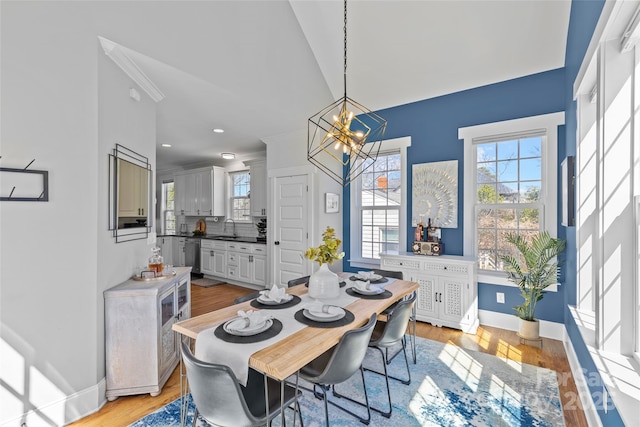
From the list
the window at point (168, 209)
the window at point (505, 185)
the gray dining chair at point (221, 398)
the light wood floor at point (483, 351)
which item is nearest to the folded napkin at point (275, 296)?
the gray dining chair at point (221, 398)

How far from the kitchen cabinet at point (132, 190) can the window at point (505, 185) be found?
12.1 ft

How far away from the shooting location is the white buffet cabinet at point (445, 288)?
135 inches

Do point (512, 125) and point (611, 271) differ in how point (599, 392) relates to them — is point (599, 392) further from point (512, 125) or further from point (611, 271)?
point (512, 125)

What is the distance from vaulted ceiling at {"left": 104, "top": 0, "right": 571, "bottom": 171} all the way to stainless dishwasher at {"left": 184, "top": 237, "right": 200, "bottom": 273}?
273 cm

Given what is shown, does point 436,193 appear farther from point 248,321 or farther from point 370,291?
point 248,321

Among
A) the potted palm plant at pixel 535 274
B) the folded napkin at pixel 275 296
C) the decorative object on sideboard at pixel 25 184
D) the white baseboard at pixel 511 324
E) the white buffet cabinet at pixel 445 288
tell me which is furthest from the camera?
the white buffet cabinet at pixel 445 288

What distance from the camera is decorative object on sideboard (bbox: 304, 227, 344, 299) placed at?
218 cm

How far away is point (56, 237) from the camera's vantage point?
6.31 ft

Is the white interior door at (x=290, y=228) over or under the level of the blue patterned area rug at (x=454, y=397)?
over

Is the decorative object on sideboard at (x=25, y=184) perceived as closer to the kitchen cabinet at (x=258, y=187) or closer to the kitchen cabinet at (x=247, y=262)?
the kitchen cabinet at (x=247, y=262)

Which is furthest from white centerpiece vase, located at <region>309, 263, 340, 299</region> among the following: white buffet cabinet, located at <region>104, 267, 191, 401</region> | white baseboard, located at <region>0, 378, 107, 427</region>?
white baseboard, located at <region>0, 378, 107, 427</region>

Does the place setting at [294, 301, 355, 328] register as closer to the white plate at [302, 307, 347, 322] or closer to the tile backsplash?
the white plate at [302, 307, 347, 322]

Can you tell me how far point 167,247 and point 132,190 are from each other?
15.8ft

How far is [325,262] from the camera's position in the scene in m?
2.21
